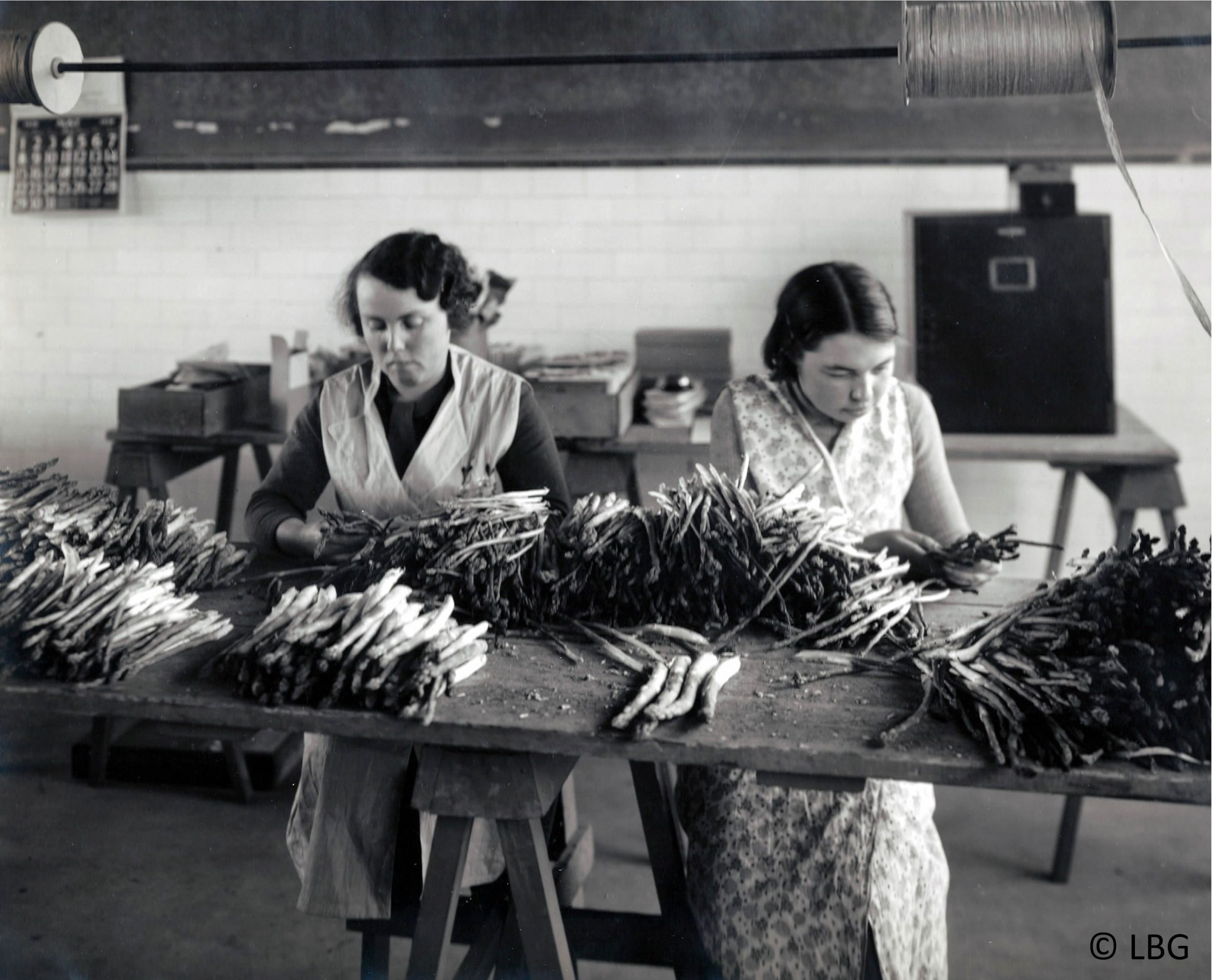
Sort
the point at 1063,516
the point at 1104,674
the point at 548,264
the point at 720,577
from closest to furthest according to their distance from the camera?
the point at 1104,674
the point at 720,577
the point at 1063,516
the point at 548,264

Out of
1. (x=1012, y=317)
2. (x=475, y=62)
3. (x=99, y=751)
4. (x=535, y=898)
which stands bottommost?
(x=99, y=751)

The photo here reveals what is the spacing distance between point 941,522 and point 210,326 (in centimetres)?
257

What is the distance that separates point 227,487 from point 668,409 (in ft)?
4.92

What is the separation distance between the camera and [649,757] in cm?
181

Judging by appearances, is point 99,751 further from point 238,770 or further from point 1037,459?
point 1037,459

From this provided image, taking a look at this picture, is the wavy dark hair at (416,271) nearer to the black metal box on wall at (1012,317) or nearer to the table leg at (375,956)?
the table leg at (375,956)

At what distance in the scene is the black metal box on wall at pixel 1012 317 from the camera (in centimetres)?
404

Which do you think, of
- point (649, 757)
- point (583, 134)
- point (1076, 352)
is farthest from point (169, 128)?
point (1076, 352)

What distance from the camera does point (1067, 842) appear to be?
345 centimetres

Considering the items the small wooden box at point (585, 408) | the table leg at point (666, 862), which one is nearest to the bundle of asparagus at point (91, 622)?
the table leg at point (666, 862)

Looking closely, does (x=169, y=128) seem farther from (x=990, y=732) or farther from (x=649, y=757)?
(x=990, y=732)

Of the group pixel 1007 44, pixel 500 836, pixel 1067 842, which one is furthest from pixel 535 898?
pixel 1067 842

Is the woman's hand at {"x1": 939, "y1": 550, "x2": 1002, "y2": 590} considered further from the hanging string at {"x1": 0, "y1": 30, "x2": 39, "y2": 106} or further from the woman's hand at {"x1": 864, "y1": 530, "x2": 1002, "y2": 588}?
the hanging string at {"x1": 0, "y1": 30, "x2": 39, "y2": 106}

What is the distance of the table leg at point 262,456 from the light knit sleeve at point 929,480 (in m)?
1.57
